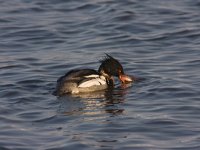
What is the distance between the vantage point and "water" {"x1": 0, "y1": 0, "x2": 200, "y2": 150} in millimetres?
12492

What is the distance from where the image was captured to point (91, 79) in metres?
16.0

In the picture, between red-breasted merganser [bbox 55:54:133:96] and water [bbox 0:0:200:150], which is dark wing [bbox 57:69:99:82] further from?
water [bbox 0:0:200:150]

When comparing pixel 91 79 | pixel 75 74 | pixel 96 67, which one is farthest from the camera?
pixel 96 67

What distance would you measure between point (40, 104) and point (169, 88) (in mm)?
2470

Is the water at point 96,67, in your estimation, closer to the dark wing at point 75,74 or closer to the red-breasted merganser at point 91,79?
the red-breasted merganser at point 91,79

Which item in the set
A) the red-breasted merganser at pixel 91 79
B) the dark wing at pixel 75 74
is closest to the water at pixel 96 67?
the red-breasted merganser at pixel 91 79

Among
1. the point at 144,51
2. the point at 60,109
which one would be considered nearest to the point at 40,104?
the point at 60,109

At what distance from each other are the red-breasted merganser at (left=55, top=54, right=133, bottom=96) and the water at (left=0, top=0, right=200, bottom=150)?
27cm

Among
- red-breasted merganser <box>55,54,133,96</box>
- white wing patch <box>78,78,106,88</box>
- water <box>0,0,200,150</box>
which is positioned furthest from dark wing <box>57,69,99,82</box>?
water <box>0,0,200,150</box>

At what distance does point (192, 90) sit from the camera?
15.4m

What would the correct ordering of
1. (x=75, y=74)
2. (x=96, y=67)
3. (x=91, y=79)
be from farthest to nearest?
(x=96, y=67) → (x=91, y=79) → (x=75, y=74)

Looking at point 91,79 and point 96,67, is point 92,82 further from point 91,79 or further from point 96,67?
point 96,67

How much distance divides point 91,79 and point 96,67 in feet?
6.26

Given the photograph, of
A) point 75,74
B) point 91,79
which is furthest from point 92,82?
point 75,74
